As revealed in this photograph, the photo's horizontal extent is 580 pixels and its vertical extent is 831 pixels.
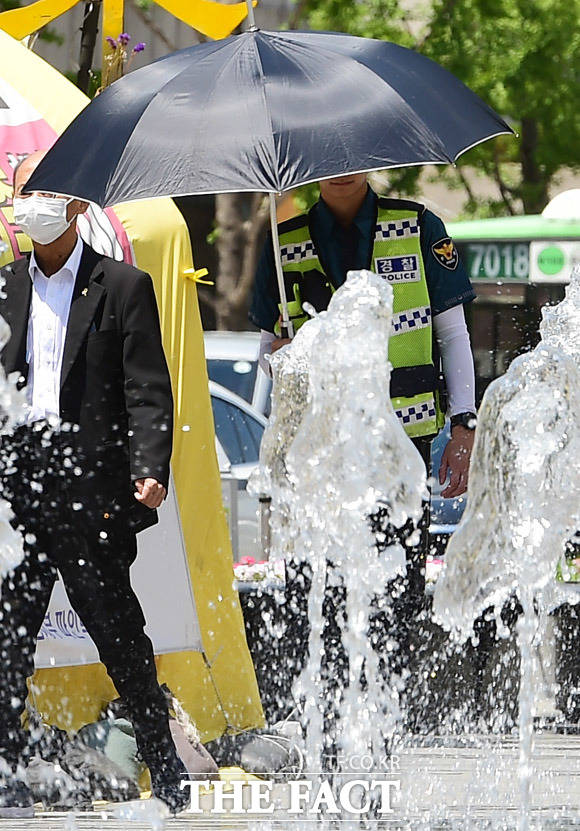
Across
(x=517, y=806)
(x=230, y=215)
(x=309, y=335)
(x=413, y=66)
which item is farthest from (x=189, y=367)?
(x=230, y=215)

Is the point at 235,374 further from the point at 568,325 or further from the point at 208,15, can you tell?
the point at 208,15

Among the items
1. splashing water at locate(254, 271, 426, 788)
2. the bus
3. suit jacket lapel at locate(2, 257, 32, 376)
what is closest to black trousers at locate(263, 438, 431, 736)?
splashing water at locate(254, 271, 426, 788)

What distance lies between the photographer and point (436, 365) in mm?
4938

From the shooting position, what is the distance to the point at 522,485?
5.28m

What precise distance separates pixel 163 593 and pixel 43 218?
53.3 inches

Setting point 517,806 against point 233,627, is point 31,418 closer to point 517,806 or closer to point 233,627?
point 233,627

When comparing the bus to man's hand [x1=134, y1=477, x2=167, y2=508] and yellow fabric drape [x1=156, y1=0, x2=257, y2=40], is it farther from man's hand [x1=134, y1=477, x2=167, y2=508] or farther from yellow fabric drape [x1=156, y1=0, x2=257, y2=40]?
man's hand [x1=134, y1=477, x2=167, y2=508]

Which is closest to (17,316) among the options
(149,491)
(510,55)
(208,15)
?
(149,491)

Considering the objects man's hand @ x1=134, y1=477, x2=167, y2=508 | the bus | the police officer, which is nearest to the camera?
man's hand @ x1=134, y1=477, x2=167, y2=508

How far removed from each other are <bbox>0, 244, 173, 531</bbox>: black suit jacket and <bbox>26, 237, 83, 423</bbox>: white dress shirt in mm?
21

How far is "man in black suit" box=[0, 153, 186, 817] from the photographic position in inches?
178

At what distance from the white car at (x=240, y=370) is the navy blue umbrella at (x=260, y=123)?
4.68 meters

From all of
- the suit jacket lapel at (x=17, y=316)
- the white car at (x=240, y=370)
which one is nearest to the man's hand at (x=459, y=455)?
the suit jacket lapel at (x=17, y=316)

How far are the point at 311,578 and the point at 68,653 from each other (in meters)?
1.02
